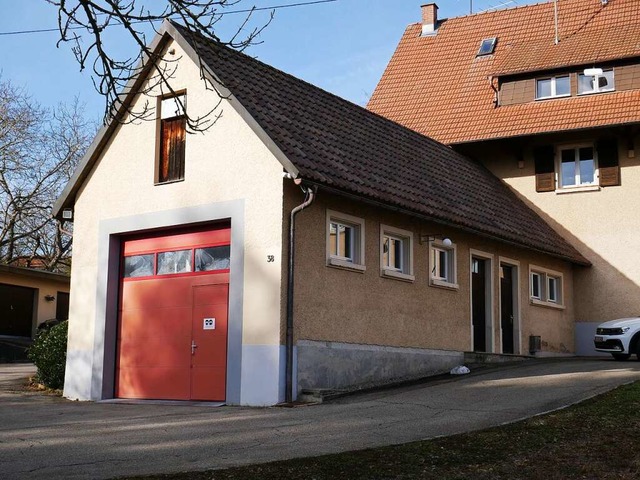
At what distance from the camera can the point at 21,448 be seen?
10.1 m

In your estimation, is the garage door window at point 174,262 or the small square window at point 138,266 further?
the small square window at point 138,266

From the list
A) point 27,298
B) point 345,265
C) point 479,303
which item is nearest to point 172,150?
point 345,265

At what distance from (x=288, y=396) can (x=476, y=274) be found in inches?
306

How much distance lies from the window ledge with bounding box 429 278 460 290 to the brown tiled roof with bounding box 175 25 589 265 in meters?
1.25

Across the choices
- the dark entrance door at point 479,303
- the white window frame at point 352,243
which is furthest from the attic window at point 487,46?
the white window frame at point 352,243

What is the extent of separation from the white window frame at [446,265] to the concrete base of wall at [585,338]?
732 cm

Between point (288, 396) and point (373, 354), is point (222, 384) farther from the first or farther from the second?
point (373, 354)

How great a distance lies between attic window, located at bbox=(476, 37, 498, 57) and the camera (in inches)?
1132

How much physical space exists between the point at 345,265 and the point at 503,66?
12646 mm

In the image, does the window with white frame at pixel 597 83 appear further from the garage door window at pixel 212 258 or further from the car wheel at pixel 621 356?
the garage door window at pixel 212 258

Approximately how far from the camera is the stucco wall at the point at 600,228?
78.3 feet

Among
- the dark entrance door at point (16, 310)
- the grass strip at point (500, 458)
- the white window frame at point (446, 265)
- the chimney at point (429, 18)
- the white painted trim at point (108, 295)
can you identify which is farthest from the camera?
the dark entrance door at point (16, 310)

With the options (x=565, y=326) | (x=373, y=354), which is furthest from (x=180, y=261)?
(x=565, y=326)

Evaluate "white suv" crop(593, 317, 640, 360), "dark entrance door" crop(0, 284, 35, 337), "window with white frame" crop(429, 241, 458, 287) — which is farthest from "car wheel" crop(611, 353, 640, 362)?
"dark entrance door" crop(0, 284, 35, 337)
